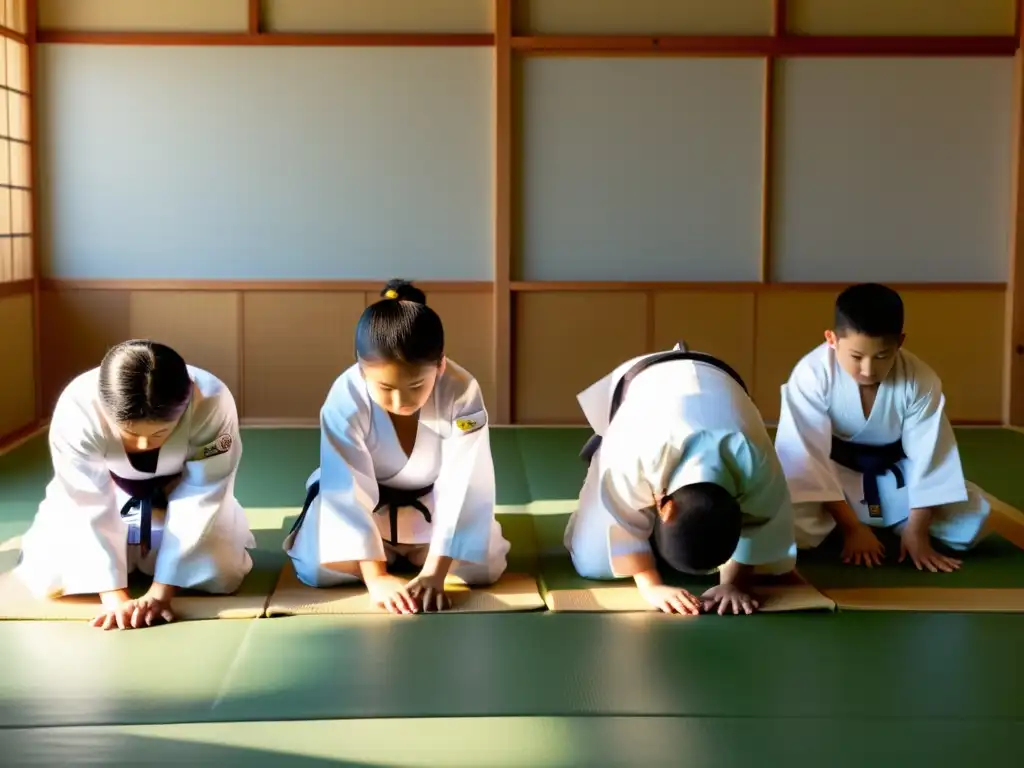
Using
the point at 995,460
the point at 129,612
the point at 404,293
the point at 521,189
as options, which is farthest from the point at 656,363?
the point at 521,189

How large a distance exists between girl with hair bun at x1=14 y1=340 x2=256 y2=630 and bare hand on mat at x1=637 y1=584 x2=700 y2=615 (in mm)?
1193

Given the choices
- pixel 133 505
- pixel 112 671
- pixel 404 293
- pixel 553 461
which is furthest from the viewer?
pixel 553 461

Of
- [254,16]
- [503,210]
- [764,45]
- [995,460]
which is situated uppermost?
[254,16]

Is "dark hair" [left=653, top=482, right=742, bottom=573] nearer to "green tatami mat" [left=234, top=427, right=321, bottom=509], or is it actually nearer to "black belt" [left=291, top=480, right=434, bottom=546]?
"black belt" [left=291, top=480, right=434, bottom=546]

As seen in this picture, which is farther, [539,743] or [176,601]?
[176,601]

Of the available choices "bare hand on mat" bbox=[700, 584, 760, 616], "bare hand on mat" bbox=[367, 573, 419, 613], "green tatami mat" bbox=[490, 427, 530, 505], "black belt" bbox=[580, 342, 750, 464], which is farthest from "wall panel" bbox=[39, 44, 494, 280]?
"bare hand on mat" bbox=[700, 584, 760, 616]

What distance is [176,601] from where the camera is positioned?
3426 mm

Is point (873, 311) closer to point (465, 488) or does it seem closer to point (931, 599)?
point (931, 599)

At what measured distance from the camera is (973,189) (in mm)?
6910

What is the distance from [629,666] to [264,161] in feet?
15.2

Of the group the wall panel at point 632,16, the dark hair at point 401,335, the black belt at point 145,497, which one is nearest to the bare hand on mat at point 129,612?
the black belt at point 145,497

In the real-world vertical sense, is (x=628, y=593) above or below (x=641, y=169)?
below

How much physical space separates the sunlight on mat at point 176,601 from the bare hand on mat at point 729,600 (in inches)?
48.9

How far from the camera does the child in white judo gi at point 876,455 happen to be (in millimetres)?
3926
